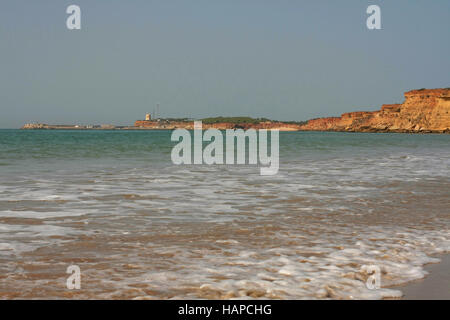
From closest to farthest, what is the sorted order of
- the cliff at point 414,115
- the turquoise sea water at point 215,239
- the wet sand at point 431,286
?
the wet sand at point 431,286 < the turquoise sea water at point 215,239 < the cliff at point 414,115

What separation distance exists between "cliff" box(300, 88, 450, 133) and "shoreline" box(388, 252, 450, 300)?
10846 centimetres

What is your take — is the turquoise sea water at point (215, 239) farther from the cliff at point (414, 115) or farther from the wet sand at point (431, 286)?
the cliff at point (414, 115)

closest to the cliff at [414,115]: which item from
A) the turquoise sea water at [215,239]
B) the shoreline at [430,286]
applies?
the turquoise sea water at [215,239]

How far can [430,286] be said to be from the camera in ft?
11.6

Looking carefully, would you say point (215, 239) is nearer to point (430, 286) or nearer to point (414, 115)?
point (430, 286)

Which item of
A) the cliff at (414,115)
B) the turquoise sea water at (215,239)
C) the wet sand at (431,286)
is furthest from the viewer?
the cliff at (414,115)

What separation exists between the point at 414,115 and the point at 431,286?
392 feet

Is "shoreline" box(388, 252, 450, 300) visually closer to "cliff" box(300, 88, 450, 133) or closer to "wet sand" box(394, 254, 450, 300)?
"wet sand" box(394, 254, 450, 300)

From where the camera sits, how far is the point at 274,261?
416 cm

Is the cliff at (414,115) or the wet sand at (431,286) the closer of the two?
the wet sand at (431,286)

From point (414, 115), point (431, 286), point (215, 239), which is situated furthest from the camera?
point (414, 115)

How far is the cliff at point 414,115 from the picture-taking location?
10397cm

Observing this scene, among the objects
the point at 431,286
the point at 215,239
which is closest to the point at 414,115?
the point at 215,239

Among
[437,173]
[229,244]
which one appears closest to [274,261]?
[229,244]
